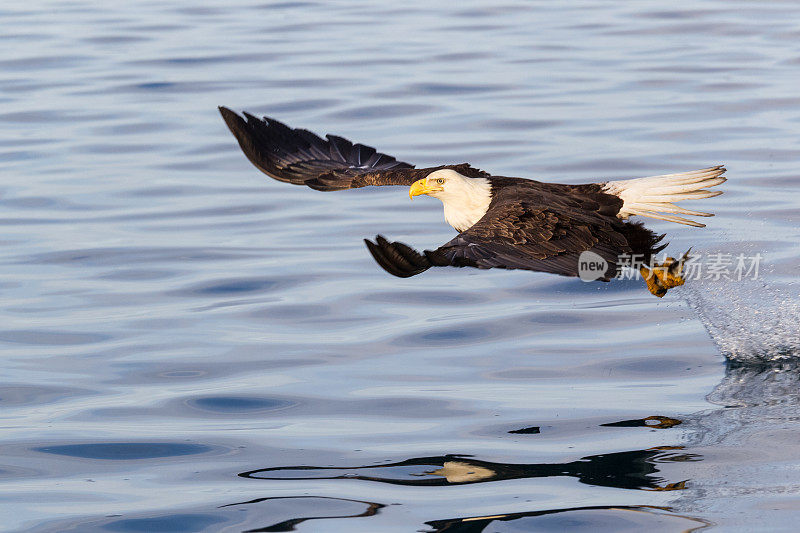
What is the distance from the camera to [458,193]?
752 cm

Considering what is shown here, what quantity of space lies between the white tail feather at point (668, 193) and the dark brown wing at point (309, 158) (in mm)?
1302

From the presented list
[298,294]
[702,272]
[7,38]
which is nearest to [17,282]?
[298,294]

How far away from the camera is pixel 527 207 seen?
682cm

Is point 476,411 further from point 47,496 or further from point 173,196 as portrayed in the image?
point 173,196

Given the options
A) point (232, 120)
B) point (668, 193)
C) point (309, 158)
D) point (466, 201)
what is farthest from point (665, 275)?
point (232, 120)

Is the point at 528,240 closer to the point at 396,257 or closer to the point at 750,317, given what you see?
the point at 396,257

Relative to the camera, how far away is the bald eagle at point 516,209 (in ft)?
20.2

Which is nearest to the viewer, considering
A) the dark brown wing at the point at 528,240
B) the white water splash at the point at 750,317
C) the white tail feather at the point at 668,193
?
the dark brown wing at the point at 528,240

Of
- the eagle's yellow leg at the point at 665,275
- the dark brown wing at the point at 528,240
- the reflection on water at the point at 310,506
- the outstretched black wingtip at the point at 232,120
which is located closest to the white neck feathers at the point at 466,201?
the dark brown wing at the point at 528,240

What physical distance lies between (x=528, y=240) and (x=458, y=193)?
1.13 m

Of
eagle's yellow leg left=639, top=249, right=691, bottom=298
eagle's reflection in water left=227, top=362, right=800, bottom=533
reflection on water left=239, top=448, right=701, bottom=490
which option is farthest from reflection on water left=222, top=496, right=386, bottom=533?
eagle's yellow leg left=639, top=249, right=691, bottom=298

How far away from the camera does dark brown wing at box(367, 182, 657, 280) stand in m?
5.78

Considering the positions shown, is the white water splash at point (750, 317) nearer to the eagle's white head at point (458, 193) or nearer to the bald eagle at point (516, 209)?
the bald eagle at point (516, 209)

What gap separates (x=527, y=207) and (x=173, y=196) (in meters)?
5.32
